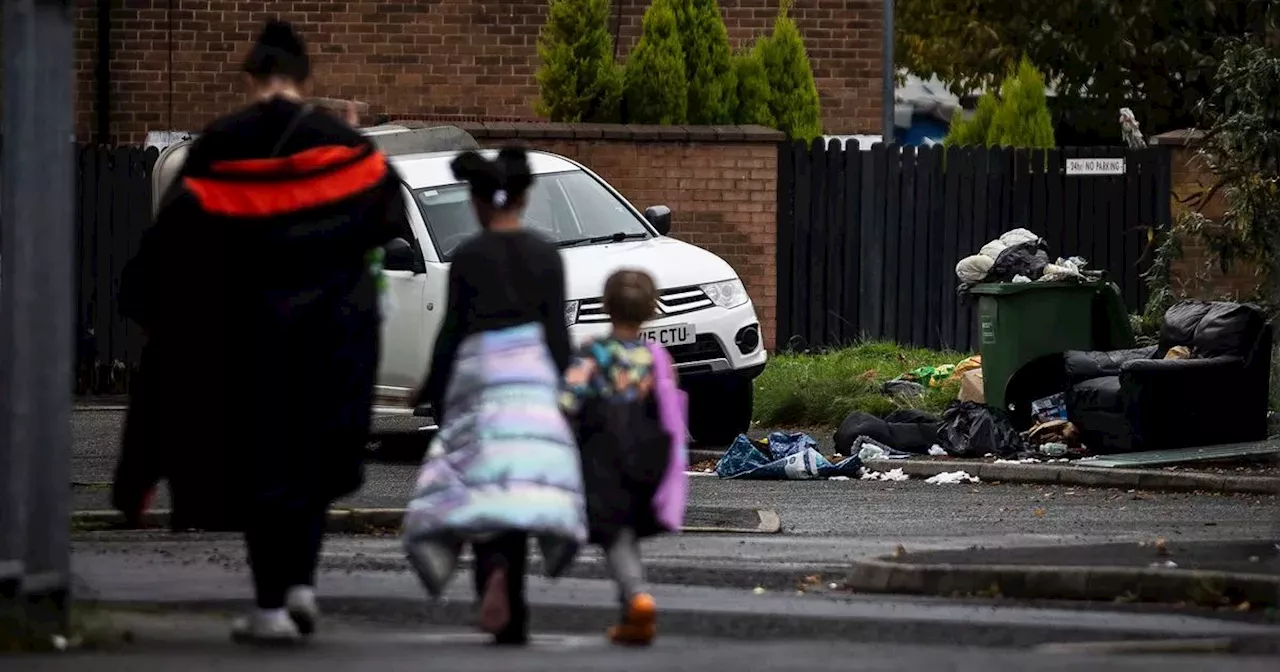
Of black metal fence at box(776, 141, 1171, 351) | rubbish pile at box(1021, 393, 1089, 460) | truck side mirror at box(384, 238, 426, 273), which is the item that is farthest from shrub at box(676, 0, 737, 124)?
truck side mirror at box(384, 238, 426, 273)

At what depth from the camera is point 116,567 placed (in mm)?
8828

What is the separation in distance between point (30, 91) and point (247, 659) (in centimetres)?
166

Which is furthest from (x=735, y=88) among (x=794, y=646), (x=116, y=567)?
(x=794, y=646)

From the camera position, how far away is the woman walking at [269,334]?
671cm

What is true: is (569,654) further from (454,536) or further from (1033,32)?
(1033,32)

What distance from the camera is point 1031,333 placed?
15.0 meters

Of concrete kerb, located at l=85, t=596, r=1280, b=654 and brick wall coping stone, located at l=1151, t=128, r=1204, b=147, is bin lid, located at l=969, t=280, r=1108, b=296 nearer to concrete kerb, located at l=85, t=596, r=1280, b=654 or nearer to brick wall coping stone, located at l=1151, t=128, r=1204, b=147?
brick wall coping stone, located at l=1151, t=128, r=1204, b=147

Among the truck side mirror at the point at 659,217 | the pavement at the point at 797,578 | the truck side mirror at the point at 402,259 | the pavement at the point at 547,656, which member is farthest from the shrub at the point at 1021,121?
the pavement at the point at 547,656

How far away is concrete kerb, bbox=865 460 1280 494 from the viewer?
12.9 m

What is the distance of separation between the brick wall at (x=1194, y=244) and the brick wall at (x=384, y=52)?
4291 millimetres

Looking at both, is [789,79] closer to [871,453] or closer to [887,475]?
[871,453]

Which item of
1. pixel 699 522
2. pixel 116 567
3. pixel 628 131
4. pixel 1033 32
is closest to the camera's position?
pixel 116 567

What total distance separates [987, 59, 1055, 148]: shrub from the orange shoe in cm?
1631

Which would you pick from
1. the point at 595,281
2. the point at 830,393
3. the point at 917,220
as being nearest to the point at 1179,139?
the point at 917,220
